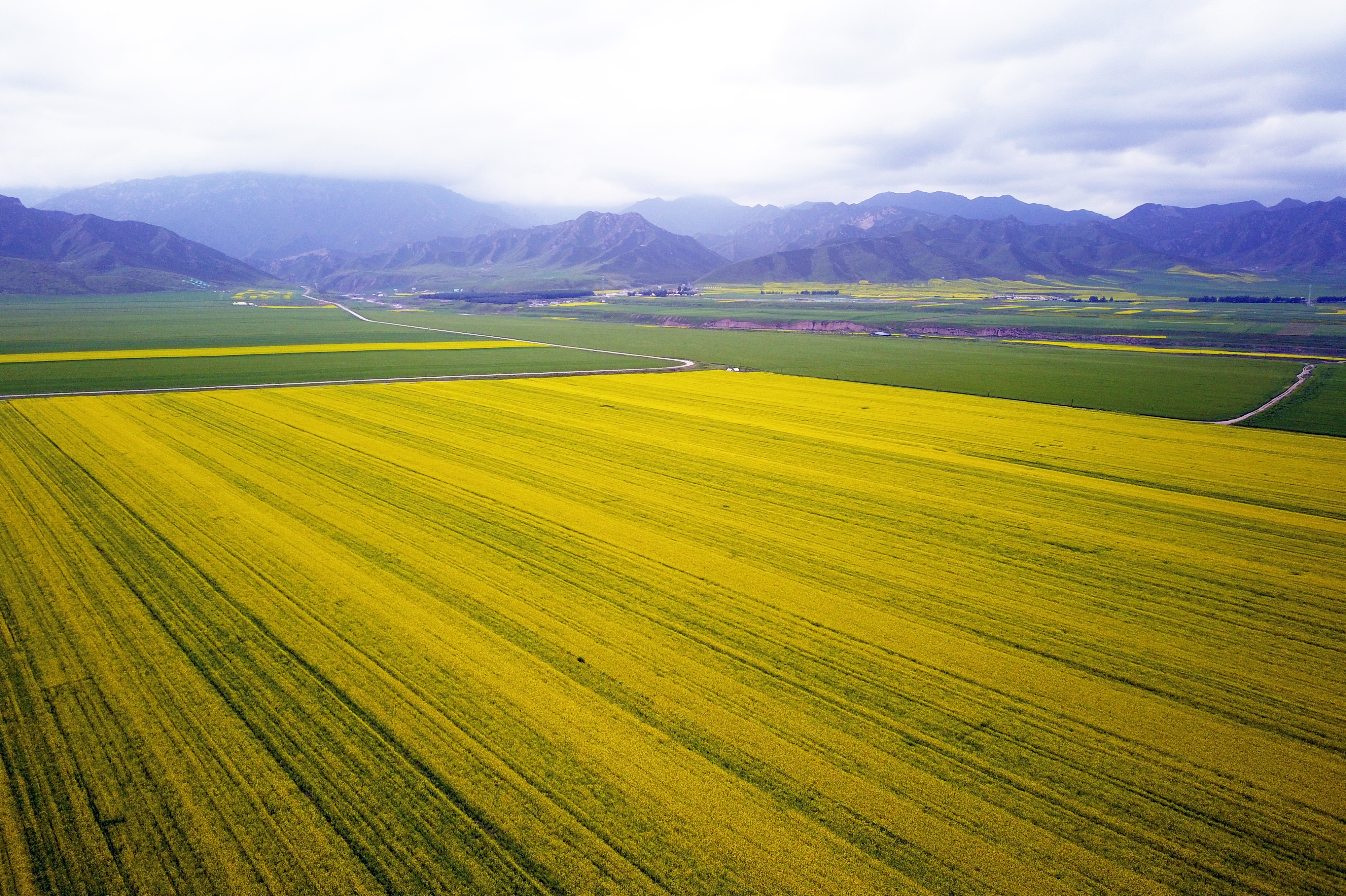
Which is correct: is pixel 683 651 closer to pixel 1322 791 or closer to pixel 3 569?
pixel 1322 791

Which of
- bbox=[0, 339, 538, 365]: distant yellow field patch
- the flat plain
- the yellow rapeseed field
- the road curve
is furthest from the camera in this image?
bbox=[0, 339, 538, 365]: distant yellow field patch


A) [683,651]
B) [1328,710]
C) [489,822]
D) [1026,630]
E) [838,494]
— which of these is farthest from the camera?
[838,494]

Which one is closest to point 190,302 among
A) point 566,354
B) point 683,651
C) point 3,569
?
point 566,354

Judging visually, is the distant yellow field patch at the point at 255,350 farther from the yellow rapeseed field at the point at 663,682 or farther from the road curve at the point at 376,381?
the yellow rapeseed field at the point at 663,682

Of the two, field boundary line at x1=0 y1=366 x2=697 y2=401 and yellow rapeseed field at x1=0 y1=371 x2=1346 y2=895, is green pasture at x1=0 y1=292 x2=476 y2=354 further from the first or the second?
yellow rapeseed field at x1=0 y1=371 x2=1346 y2=895

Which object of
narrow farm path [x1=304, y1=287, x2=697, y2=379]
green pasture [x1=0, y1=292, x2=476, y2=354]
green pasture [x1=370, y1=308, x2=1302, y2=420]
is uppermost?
green pasture [x1=0, y1=292, x2=476, y2=354]

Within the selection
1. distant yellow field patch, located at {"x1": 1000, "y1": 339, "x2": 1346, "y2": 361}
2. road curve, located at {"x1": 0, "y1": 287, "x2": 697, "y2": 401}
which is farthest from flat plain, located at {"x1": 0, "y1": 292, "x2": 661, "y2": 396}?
distant yellow field patch, located at {"x1": 1000, "y1": 339, "x2": 1346, "y2": 361}

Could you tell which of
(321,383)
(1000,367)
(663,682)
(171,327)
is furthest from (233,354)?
(1000,367)
